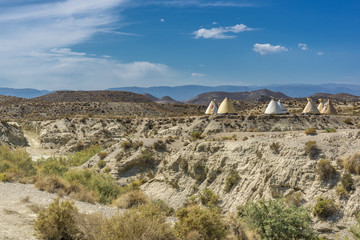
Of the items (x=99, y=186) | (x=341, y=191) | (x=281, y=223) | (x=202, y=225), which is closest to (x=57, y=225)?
(x=202, y=225)

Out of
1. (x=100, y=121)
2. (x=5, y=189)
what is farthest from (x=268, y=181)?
(x=100, y=121)

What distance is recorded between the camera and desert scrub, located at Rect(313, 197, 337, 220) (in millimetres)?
10523

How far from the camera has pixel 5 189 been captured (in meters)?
10.9

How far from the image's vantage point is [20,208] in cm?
887

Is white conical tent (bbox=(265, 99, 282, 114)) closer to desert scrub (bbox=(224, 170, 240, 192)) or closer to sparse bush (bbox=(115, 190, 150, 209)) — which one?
desert scrub (bbox=(224, 170, 240, 192))

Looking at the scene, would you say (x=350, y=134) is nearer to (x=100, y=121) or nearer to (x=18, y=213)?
(x=18, y=213)

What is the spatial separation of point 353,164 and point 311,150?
6.66ft

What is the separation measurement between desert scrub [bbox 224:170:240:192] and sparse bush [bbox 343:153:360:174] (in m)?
5.47

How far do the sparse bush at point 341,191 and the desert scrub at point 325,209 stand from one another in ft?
1.45

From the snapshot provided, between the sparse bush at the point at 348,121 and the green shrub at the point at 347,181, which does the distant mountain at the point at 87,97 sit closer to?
the sparse bush at the point at 348,121

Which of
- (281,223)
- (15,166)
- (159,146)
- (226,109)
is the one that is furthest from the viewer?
(226,109)

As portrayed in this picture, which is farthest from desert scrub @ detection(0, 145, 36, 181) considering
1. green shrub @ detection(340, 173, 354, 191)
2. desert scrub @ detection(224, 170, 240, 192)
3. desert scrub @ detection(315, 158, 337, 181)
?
green shrub @ detection(340, 173, 354, 191)

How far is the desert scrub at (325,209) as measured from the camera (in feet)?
34.5

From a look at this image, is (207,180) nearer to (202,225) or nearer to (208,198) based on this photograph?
(208,198)
